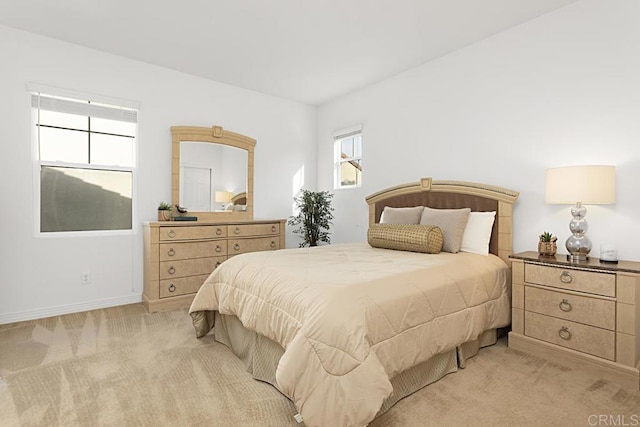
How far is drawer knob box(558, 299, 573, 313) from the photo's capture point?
228 cm

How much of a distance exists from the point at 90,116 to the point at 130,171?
678 mm

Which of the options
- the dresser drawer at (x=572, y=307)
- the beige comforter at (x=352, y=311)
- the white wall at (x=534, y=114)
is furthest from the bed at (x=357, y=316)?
the white wall at (x=534, y=114)

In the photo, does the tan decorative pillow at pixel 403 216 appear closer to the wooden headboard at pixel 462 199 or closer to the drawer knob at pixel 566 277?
the wooden headboard at pixel 462 199

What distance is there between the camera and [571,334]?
226 centimetres

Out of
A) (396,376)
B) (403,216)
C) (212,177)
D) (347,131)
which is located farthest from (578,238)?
(212,177)

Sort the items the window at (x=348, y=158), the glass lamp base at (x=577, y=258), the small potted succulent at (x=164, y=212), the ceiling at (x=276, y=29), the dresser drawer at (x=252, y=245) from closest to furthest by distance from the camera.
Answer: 1. the glass lamp base at (x=577, y=258)
2. the ceiling at (x=276, y=29)
3. the small potted succulent at (x=164, y=212)
4. the dresser drawer at (x=252, y=245)
5. the window at (x=348, y=158)

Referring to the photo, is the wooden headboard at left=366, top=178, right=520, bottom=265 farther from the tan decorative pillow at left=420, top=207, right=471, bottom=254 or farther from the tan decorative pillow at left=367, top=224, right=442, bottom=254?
the tan decorative pillow at left=367, top=224, right=442, bottom=254

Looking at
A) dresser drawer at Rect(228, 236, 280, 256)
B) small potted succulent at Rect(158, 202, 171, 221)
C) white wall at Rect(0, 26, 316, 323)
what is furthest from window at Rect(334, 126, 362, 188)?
small potted succulent at Rect(158, 202, 171, 221)

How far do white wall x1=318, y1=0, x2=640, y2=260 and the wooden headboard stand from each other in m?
0.14

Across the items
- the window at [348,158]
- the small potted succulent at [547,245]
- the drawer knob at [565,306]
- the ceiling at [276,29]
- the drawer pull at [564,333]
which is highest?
the ceiling at [276,29]

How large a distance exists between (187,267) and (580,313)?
353cm

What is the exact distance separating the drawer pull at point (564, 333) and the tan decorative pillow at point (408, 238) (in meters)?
0.98

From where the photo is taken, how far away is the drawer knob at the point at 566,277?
89.6 inches

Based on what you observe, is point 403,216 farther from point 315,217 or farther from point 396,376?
point 396,376
